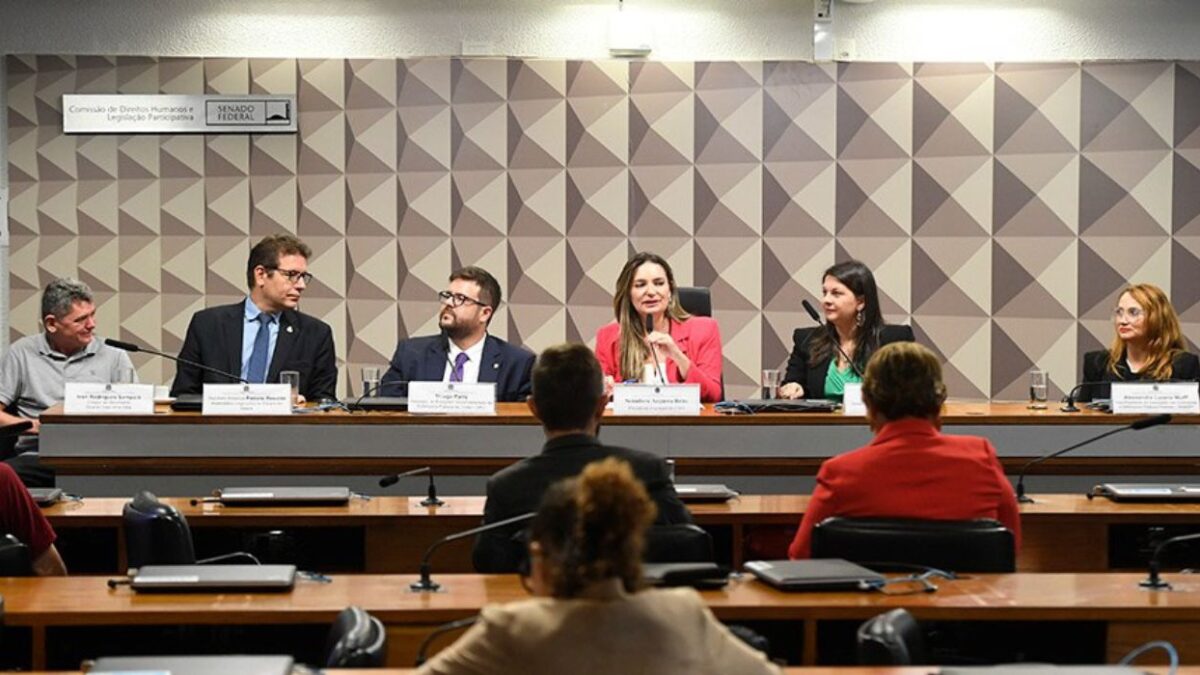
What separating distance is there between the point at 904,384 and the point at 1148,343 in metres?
3.03

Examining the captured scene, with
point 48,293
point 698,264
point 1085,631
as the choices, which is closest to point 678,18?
point 698,264

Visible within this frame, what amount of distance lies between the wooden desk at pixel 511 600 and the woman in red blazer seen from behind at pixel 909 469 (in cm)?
35

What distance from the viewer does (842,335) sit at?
19.9 ft

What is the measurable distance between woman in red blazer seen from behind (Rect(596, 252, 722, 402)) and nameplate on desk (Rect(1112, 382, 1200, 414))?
1520mm

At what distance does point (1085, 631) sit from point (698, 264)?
4.52 metres

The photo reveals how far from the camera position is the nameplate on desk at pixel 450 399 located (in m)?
5.27

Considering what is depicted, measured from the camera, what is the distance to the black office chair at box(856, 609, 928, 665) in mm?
2609

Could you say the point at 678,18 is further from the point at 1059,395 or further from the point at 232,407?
the point at 232,407

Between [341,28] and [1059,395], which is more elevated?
[341,28]

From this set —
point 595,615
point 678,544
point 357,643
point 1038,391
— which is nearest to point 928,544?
point 678,544

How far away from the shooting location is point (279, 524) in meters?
4.36

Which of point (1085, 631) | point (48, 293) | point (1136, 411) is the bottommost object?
point (1085, 631)

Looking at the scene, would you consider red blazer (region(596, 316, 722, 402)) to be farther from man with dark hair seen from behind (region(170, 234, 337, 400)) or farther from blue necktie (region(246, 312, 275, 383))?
blue necktie (region(246, 312, 275, 383))

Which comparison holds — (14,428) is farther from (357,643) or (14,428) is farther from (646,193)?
(646,193)
